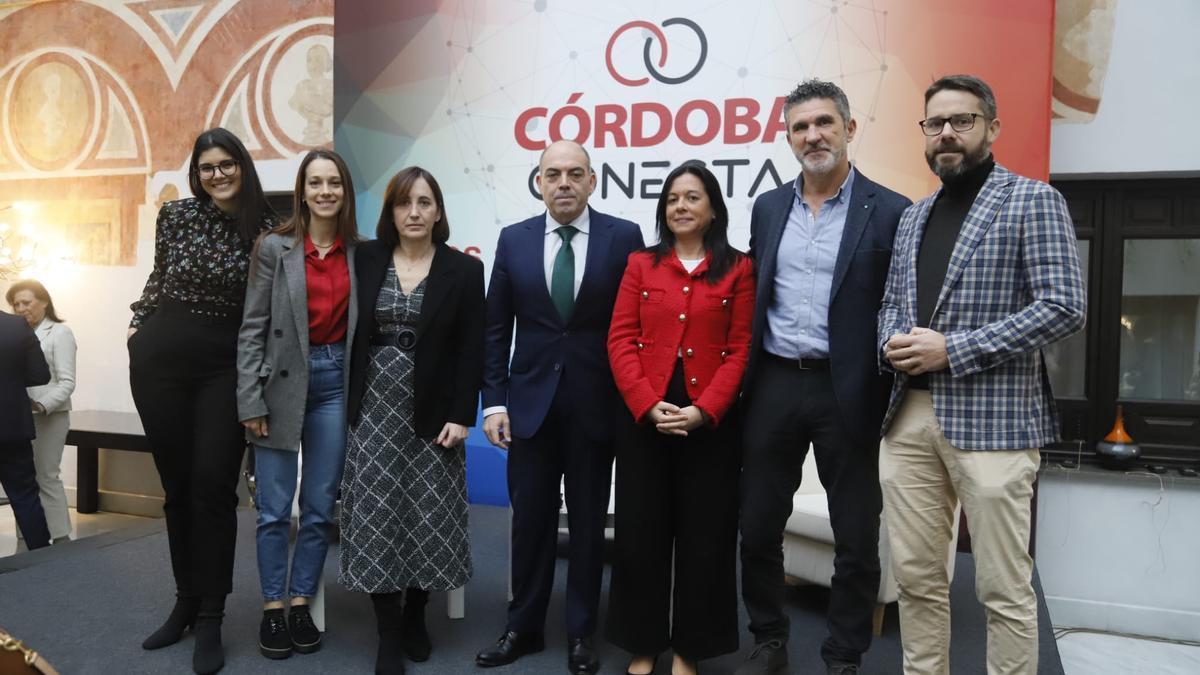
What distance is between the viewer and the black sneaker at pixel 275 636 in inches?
103

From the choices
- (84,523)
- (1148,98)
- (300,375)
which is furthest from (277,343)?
(84,523)

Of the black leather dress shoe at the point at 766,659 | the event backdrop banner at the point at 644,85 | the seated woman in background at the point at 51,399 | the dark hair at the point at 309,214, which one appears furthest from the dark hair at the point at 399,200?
the seated woman in background at the point at 51,399

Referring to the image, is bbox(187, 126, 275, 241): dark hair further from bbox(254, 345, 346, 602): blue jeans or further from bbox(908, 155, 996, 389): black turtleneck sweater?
bbox(908, 155, 996, 389): black turtleneck sweater

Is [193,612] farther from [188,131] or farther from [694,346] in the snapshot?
[188,131]


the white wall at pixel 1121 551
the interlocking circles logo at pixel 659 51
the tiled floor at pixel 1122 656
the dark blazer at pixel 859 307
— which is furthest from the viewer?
the interlocking circles logo at pixel 659 51

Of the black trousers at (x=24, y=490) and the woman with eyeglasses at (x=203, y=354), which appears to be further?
the black trousers at (x=24, y=490)

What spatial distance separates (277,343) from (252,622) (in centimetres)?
116

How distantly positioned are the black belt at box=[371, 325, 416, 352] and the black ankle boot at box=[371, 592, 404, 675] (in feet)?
2.53

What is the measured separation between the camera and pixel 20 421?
14.9 ft

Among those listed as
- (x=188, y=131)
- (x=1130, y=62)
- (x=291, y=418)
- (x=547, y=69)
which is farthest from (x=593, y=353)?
(x=188, y=131)

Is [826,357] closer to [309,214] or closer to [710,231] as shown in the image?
[710,231]

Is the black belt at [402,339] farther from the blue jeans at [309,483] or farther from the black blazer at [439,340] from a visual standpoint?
the blue jeans at [309,483]

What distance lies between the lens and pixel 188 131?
5.72 m

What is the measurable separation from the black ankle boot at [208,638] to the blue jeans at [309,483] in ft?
0.51
